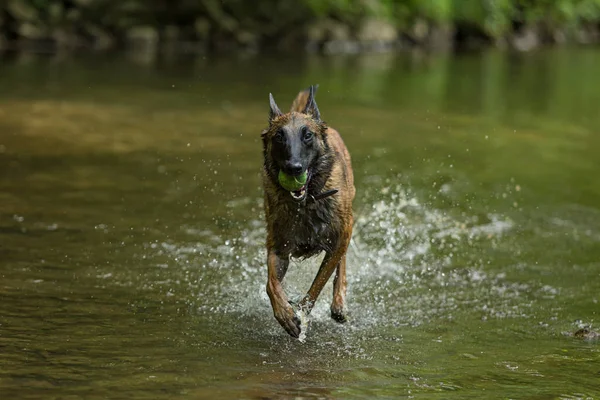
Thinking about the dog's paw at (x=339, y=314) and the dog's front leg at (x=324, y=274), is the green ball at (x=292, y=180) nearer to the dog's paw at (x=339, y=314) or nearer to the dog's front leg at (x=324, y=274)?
the dog's front leg at (x=324, y=274)

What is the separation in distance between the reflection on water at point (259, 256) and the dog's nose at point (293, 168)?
44.9 inches

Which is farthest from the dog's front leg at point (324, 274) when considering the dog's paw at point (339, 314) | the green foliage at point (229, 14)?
the green foliage at point (229, 14)

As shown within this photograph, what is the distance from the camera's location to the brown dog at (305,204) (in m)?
6.19

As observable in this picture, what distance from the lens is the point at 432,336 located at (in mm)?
6539

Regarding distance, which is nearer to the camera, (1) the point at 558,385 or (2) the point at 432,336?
(1) the point at 558,385

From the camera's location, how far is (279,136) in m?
6.15

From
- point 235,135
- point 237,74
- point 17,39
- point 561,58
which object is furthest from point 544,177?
point 561,58

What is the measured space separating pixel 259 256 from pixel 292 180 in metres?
2.51

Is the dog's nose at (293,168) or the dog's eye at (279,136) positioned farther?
the dog's eye at (279,136)

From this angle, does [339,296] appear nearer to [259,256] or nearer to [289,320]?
[289,320]

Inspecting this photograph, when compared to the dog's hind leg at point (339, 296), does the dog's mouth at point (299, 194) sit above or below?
above

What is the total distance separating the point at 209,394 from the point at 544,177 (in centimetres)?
812

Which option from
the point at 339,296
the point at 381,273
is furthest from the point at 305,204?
the point at 381,273

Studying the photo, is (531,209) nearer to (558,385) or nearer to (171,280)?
(171,280)
